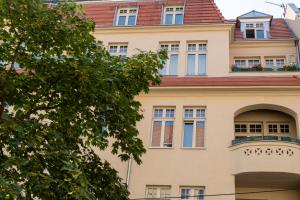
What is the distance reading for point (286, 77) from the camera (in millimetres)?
19906

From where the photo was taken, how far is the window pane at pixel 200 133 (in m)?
18.7

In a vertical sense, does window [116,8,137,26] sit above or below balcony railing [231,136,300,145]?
above

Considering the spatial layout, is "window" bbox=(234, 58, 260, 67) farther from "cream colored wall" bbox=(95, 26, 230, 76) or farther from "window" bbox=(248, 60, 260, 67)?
"cream colored wall" bbox=(95, 26, 230, 76)

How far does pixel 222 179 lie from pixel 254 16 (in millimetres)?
11799

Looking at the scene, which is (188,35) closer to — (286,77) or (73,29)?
(286,77)

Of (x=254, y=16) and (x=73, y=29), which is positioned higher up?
(x=254, y=16)

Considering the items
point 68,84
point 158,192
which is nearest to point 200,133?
point 158,192

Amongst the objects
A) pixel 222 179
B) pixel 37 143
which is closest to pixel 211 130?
pixel 222 179

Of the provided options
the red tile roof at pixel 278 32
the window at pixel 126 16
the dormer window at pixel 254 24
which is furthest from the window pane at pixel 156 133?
the dormer window at pixel 254 24

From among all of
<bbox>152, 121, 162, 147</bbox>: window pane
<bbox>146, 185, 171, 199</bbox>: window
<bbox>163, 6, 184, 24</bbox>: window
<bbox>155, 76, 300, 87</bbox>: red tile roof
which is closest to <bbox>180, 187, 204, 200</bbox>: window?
<bbox>146, 185, 171, 199</bbox>: window

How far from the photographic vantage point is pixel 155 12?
2388 centimetres

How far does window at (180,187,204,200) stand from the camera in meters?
17.4

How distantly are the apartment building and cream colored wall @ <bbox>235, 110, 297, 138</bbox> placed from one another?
4cm

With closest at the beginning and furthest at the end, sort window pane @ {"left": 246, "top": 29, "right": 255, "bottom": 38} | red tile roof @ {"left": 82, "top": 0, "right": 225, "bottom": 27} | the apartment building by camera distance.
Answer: the apartment building
red tile roof @ {"left": 82, "top": 0, "right": 225, "bottom": 27}
window pane @ {"left": 246, "top": 29, "right": 255, "bottom": 38}
